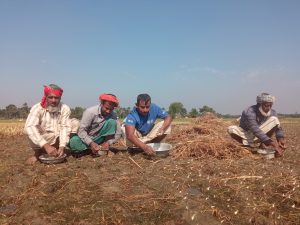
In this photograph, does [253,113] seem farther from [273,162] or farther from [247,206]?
[247,206]

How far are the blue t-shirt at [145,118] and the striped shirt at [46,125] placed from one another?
1.07m

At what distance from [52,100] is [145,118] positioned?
5.59ft

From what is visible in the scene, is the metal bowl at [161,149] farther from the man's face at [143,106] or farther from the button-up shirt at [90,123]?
the button-up shirt at [90,123]

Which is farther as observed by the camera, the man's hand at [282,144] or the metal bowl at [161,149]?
the man's hand at [282,144]

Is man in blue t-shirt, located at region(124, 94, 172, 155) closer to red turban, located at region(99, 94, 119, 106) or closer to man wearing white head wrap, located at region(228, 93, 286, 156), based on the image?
red turban, located at region(99, 94, 119, 106)

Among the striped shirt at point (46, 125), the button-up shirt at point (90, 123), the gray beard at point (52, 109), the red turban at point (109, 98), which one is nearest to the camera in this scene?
the striped shirt at point (46, 125)

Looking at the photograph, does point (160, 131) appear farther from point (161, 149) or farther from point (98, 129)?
point (98, 129)

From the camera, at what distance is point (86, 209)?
131 inches

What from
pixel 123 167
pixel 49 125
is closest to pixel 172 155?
pixel 123 167

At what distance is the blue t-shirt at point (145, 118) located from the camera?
18.8 feet

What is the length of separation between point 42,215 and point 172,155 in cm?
302

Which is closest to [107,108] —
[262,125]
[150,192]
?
[150,192]

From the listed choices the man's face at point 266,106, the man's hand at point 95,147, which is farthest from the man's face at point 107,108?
the man's face at point 266,106

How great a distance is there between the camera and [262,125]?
6.29 meters
